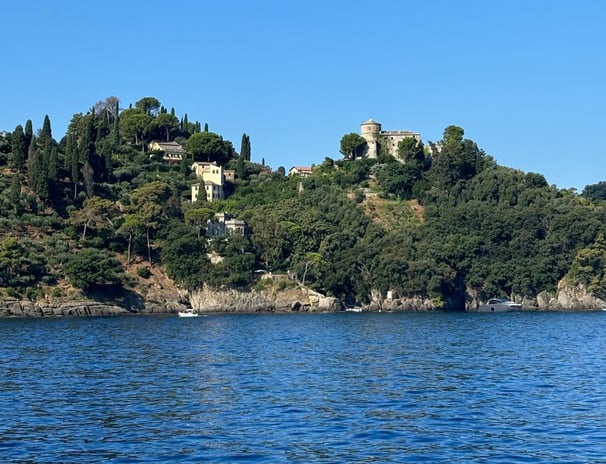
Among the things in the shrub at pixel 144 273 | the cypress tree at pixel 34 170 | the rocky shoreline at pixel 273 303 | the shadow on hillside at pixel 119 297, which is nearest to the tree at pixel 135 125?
the cypress tree at pixel 34 170

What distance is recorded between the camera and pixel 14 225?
359 ft

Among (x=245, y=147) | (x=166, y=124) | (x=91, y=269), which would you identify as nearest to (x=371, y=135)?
(x=245, y=147)

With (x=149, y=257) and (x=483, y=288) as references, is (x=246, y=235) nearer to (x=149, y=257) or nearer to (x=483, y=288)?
(x=149, y=257)

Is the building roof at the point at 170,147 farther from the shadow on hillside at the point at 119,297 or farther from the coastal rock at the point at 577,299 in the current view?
the coastal rock at the point at 577,299

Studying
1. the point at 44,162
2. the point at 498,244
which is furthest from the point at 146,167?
the point at 498,244

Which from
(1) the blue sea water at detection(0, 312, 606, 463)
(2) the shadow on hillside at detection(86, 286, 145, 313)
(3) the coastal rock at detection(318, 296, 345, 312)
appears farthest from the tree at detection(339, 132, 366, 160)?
(1) the blue sea water at detection(0, 312, 606, 463)

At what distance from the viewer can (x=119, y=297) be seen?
107 metres

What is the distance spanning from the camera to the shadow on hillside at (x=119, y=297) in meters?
105

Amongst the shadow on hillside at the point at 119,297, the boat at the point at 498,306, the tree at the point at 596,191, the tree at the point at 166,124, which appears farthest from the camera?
the tree at the point at 596,191

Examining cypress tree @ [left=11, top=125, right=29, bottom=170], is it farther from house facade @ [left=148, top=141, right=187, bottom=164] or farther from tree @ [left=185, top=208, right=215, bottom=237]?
house facade @ [left=148, top=141, right=187, bottom=164]

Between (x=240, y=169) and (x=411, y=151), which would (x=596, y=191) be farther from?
(x=240, y=169)

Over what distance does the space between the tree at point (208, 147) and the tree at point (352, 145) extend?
66.3ft

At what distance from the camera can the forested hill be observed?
4358 inches

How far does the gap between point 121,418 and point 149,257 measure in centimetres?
8505
